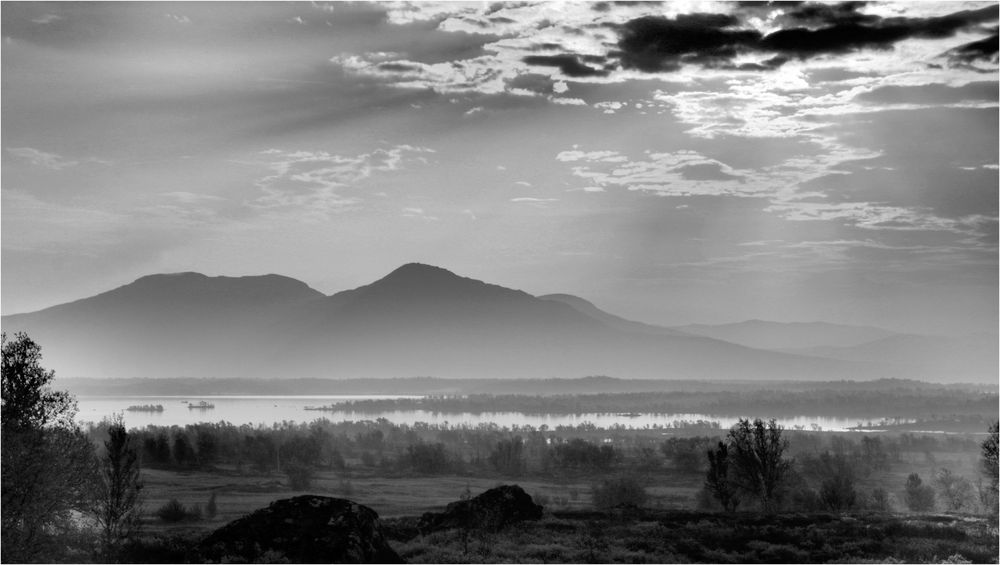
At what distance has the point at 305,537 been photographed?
38188 millimetres

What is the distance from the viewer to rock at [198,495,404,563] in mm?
37750

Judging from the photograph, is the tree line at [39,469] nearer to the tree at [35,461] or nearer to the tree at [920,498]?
the tree at [35,461]

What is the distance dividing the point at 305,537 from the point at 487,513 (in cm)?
2063

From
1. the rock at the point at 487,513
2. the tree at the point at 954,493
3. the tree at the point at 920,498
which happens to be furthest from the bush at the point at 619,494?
the rock at the point at 487,513

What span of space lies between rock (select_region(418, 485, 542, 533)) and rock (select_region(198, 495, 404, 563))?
16.3 metres

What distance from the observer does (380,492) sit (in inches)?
6299

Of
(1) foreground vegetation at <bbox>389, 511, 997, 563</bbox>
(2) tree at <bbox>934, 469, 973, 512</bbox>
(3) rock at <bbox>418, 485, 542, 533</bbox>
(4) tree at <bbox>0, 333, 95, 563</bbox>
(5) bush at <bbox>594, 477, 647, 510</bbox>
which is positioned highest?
(4) tree at <bbox>0, 333, 95, 563</bbox>

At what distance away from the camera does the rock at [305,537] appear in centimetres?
3775

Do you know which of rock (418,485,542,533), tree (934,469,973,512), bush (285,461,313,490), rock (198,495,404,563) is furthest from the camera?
bush (285,461,313,490)

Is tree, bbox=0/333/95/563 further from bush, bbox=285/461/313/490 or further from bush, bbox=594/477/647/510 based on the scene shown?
bush, bbox=285/461/313/490

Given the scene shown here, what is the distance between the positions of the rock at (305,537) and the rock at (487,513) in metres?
16.3

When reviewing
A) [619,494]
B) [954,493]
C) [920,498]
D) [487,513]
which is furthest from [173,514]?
[954,493]

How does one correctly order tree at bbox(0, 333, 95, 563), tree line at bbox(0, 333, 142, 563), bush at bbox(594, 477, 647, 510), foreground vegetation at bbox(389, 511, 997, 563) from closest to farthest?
1. tree at bbox(0, 333, 95, 563)
2. tree line at bbox(0, 333, 142, 563)
3. foreground vegetation at bbox(389, 511, 997, 563)
4. bush at bbox(594, 477, 647, 510)

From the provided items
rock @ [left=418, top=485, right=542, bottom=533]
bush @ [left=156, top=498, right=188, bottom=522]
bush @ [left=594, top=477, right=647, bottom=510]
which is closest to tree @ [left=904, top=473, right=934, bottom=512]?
bush @ [left=594, top=477, right=647, bottom=510]
